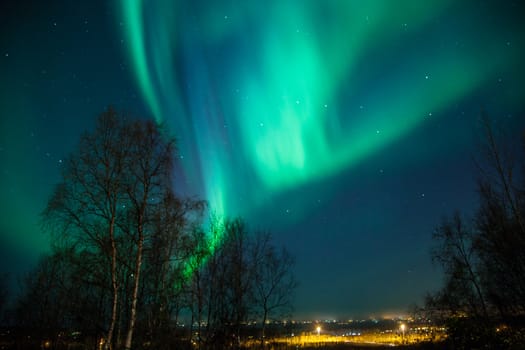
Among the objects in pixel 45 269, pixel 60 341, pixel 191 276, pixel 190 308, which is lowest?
pixel 60 341

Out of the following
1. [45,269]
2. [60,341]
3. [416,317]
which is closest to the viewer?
[416,317]

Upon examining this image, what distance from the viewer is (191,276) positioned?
25.8m

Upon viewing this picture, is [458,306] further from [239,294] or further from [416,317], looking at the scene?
[239,294]

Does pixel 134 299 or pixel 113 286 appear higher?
pixel 113 286

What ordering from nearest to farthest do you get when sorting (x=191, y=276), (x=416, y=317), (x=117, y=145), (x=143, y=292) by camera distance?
(x=117, y=145) → (x=143, y=292) → (x=191, y=276) → (x=416, y=317)

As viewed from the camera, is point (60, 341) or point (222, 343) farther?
point (60, 341)

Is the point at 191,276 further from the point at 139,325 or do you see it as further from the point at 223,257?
the point at 139,325

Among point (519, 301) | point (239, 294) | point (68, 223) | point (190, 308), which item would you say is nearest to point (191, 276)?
point (190, 308)

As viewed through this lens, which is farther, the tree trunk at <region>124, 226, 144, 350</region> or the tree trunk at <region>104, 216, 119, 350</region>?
the tree trunk at <region>124, 226, 144, 350</region>

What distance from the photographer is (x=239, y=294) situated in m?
28.2

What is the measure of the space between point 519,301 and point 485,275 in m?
5.50

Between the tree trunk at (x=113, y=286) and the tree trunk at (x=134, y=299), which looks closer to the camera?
the tree trunk at (x=113, y=286)

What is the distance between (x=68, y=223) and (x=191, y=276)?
13.7m

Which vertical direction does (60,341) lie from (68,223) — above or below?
below
